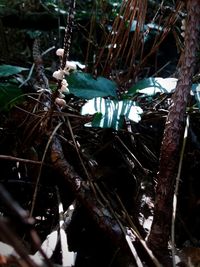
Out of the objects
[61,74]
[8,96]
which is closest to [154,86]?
[61,74]

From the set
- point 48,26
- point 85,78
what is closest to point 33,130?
point 85,78

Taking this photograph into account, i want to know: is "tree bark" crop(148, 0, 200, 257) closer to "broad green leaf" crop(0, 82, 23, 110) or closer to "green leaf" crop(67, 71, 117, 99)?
"green leaf" crop(67, 71, 117, 99)

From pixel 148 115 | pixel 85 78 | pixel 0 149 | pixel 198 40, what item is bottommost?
pixel 0 149

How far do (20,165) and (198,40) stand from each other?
66cm

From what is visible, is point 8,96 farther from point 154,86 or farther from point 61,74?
point 154,86

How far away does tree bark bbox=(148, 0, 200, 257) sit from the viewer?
76cm

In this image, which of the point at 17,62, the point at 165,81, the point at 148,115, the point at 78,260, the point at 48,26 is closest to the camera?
the point at 78,260

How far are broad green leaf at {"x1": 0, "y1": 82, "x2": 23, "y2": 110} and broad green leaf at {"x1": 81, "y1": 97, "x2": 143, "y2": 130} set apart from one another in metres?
0.30

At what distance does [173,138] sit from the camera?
31.1 inches

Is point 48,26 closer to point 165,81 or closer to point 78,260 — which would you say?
point 165,81

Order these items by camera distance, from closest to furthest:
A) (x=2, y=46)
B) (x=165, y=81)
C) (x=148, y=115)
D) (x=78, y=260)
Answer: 1. (x=78, y=260)
2. (x=165, y=81)
3. (x=148, y=115)
4. (x=2, y=46)

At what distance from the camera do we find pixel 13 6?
7.39 ft

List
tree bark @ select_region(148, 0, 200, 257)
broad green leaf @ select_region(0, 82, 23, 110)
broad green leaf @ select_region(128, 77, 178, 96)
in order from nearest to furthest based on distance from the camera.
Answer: tree bark @ select_region(148, 0, 200, 257), broad green leaf @ select_region(128, 77, 178, 96), broad green leaf @ select_region(0, 82, 23, 110)

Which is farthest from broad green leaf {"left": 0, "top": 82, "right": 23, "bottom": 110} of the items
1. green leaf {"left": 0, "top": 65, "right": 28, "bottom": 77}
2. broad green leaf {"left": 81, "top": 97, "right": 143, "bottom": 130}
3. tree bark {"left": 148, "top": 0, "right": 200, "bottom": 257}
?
tree bark {"left": 148, "top": 0, "right": 200, "bottom": 257}
